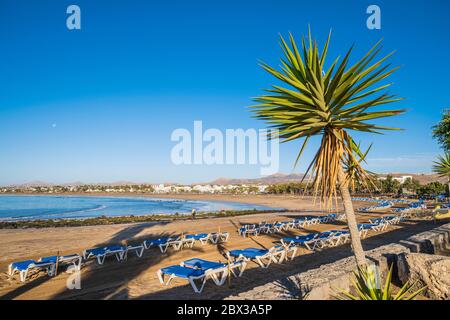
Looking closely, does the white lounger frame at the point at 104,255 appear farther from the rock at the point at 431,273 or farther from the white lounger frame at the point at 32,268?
the rock at the point at 431,273

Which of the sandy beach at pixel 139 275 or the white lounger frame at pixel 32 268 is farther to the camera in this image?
the white lounger frame at pixel 32 268

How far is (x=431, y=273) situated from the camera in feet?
15.2

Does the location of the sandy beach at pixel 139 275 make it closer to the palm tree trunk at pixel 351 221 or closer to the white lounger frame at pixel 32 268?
the white lounger frame at pixel 32 268

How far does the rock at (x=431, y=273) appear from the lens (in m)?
4.46

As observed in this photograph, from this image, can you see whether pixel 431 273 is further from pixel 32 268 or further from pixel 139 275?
pixel 32 268

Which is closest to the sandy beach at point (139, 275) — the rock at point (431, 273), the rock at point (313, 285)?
the rock at point (313, 285)

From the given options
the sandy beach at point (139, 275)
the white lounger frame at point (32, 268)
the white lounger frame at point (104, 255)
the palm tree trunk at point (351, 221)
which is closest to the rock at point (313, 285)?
the palm tree trunk at point (351, 221)

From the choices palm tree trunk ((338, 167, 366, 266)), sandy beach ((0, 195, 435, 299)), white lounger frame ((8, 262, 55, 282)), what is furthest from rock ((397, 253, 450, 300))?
white lounger frame ((8, 262, 55, 282))

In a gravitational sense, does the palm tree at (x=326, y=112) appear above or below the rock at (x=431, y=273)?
above

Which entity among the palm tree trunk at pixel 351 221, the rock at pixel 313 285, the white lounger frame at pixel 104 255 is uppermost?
the palm tree trunk at pixel 351 221

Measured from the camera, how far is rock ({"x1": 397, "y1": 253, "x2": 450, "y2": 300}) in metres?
4.46

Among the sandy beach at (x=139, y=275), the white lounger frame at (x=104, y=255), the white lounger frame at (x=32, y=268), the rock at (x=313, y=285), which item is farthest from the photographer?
the white lounger frame at (x=104, y=255)

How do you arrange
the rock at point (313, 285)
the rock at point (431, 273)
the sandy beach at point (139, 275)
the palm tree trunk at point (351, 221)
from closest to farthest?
1. the rock at point (313, 285)
2. the palm tree trunk at point (351, 221)
3. the rock at point (431, 273)
4. the sandy beach at point (139, 275)
